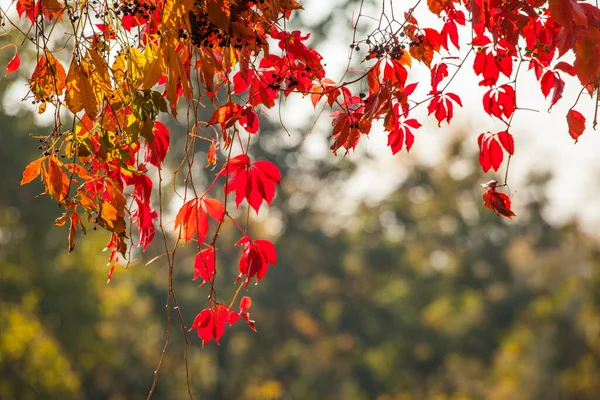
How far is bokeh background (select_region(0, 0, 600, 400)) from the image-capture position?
31.1 ft

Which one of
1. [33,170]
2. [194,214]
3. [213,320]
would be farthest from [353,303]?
[33,170]

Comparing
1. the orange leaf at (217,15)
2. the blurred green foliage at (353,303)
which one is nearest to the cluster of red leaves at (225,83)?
the orange leaf at (217,15)

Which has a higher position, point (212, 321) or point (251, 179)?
point (251, 179)

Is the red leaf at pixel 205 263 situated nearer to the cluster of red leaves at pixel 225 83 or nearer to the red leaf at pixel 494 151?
the cluster of red leaves at pixel 225 83

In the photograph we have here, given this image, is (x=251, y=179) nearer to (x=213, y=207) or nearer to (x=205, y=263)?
(x=213, y=207)

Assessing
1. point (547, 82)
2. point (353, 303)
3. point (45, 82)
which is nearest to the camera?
point (45, 82)

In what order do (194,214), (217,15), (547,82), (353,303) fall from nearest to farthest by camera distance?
(217,15)
(194,214)
(547,82)
(353,303)

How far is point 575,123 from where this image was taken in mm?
1125

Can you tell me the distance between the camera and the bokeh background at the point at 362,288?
31.1ft

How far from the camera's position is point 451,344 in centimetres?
1525

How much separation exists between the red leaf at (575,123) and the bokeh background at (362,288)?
8.65m

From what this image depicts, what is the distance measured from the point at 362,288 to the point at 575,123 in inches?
586

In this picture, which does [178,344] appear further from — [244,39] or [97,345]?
[244,39]

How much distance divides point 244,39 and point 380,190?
15.8 meters
